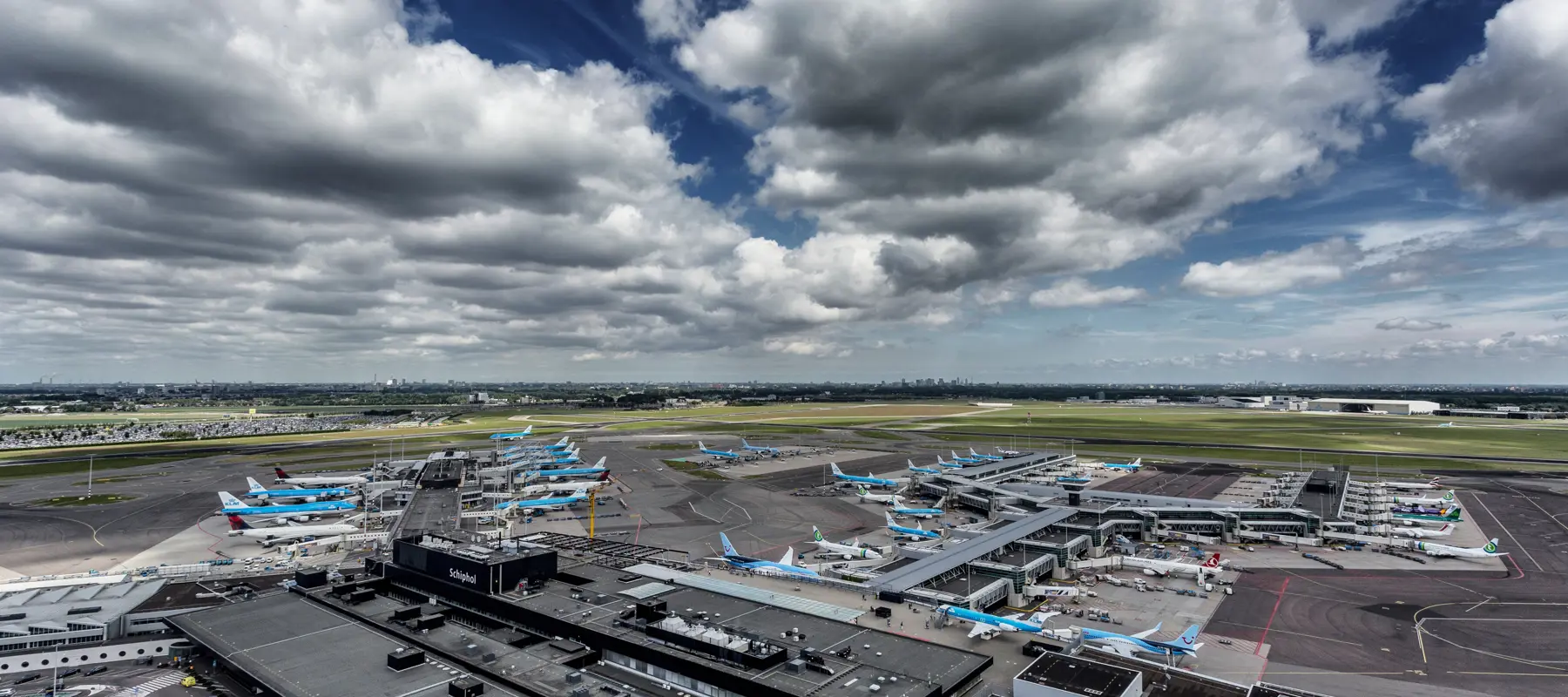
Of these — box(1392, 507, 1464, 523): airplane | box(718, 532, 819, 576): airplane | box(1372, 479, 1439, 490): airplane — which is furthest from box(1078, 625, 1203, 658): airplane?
box(1372, 479, 1439, 490): airplane

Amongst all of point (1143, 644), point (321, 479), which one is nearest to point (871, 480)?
point (1143, 644)

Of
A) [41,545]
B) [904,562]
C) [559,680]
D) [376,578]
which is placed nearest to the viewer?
[559,680]

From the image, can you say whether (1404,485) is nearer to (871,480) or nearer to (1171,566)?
(1171,566)

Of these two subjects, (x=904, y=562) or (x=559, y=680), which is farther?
(x=904, y=562)

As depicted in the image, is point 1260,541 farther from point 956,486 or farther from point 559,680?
point 559,680

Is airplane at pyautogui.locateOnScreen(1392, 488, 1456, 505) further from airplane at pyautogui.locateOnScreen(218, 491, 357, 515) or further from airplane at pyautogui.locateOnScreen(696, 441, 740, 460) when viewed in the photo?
airplane at pyautogui.locateOnScreen(218, 491, 357, 515)

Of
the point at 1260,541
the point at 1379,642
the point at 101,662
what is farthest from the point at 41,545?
the point at 1260,541

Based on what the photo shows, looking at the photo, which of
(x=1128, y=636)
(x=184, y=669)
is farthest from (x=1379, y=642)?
(x=184, y=669)

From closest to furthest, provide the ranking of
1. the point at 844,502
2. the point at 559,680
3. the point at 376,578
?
the point at 559,680
the point at 376,578
the point at 844,502
